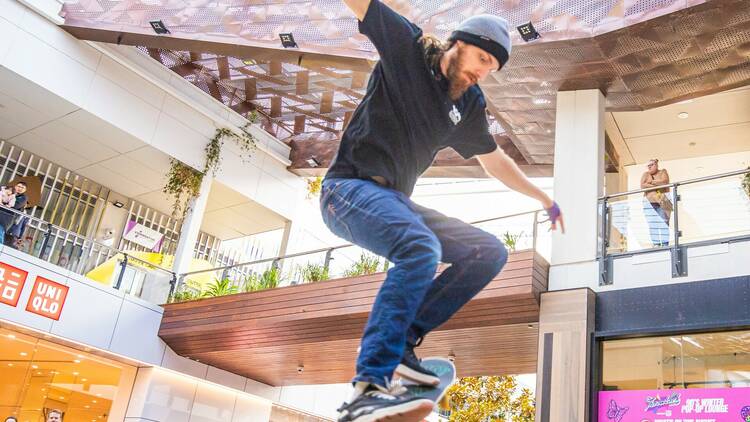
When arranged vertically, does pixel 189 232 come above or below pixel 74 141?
below

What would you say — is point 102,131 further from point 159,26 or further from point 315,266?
point 315,266

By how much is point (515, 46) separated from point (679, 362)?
12.6ft

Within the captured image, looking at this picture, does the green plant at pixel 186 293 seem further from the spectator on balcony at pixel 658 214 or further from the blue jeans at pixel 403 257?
the blue jeans at pixel 403 257

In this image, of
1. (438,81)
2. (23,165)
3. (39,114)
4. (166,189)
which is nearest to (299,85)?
(166,189)

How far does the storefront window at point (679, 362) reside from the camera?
6.48 m

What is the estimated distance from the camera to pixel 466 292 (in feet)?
6.77

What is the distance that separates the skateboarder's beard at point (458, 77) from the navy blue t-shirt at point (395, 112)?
20 mm

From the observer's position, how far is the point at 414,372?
1863 mm

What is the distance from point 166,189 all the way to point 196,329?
10.9 ft

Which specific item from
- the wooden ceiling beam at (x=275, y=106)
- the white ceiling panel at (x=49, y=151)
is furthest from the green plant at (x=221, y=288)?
the white ceiling panel at (x=49, y=151)

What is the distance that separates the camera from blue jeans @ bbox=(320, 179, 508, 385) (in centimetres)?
173

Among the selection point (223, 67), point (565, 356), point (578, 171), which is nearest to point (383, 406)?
point (565, 356)

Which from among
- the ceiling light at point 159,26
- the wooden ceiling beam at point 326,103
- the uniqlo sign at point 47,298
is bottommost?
the uniqlo sign at point 47,298

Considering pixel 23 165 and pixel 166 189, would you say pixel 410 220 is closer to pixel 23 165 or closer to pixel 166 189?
pixel 166 189
